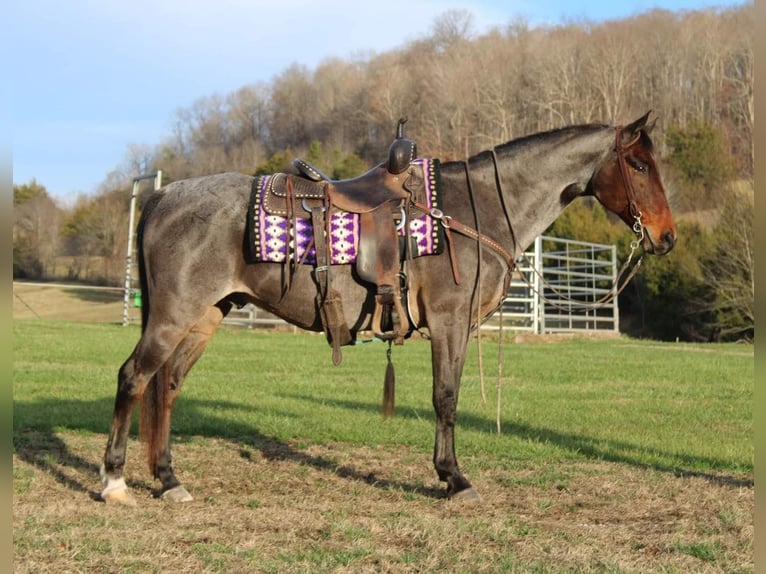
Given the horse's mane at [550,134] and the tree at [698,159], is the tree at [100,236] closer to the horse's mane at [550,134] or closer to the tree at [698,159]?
the tree at [698,159]

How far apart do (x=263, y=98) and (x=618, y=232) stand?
171ft

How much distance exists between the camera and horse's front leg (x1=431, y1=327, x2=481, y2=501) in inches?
201

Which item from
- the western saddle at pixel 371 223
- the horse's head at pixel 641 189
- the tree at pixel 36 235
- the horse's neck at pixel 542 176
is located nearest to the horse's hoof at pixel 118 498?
the western saddle at pixel 371 223

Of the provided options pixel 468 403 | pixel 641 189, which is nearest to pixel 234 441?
pixel 468 403

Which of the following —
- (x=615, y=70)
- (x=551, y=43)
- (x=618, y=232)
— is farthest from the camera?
(x=551, y=43)

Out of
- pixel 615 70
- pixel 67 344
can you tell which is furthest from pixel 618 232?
pixel 67 344

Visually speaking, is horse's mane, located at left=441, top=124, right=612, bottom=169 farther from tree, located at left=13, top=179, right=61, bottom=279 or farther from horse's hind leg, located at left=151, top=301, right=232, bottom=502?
tree, located at left=13, top=179, right=61, bottom=279

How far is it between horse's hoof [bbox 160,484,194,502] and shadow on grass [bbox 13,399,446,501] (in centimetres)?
26

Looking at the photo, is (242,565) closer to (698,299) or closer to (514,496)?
(514,496)

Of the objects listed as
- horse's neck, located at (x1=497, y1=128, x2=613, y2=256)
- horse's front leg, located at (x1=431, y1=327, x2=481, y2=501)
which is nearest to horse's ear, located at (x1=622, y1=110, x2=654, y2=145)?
horse's neck, located at (x1=497, y1=128, x2=613, y2=256)

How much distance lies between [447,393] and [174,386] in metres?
1.93

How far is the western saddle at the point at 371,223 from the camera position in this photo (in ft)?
16.7

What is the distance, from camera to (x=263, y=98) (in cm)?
7894

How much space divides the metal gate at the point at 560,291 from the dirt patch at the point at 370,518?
47.9 feet
